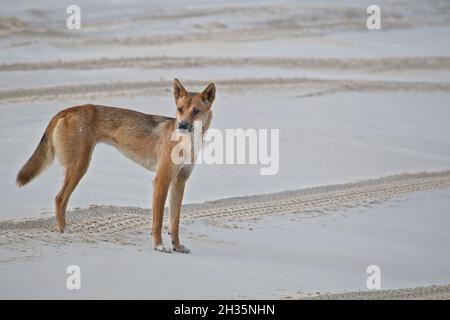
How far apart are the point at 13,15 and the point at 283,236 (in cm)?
1072

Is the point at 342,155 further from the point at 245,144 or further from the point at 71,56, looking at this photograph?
the point at 71,56

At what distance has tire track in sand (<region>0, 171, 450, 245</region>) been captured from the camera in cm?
850

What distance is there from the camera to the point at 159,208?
8.38 metres

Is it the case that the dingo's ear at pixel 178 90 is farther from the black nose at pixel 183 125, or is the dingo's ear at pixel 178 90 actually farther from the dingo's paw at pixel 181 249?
the dingo's paw at pixel 181 249

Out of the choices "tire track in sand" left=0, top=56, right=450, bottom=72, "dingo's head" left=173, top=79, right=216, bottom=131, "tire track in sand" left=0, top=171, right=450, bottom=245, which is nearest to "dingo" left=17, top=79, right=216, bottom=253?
"dingo's head" left=173, top=79, right=216, bottom=131

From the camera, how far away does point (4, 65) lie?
50.3ft

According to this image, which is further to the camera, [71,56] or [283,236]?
[71,56]

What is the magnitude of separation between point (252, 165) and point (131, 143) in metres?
3.23

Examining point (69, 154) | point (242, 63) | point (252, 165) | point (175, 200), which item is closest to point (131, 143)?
point (69, 154)

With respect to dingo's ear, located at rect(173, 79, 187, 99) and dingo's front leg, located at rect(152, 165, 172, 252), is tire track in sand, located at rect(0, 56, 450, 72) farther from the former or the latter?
dingo's front leg, located at rect(152, 165, 172, 252)

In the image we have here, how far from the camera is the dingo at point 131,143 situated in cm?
847

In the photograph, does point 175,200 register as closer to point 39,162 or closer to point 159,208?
Answer: point 159,208

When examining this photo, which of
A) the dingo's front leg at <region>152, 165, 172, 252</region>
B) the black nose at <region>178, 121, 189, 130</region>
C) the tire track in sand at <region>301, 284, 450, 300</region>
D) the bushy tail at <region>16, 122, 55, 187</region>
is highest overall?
the black nose at <region>178, 121, 189, 130</region>

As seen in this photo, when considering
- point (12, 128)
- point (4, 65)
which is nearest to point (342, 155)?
point (12, 128)
